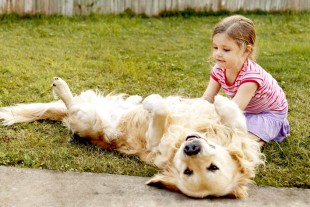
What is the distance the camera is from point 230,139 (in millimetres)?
3400

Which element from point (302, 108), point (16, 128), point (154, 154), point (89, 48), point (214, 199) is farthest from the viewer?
point (89, 48)

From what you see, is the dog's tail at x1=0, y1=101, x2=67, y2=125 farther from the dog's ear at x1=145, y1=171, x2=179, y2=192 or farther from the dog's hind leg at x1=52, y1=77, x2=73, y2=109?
the dog's ear at x1=145, y1=171, x2=179, y2=192

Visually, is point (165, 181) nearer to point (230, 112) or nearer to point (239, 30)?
point (230, 112)

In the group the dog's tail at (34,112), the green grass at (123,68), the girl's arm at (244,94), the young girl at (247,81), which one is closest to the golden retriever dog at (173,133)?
the dog's tail at (34,112)

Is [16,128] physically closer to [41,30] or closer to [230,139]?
[230,139]

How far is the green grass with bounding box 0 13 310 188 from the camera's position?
3.71 m

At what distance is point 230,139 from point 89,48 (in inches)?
171

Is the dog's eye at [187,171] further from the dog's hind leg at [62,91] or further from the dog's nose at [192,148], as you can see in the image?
the dog's hind leg at [62,91]

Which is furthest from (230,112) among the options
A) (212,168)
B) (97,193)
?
(97,193)

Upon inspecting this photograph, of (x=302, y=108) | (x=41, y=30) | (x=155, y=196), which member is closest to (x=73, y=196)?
(x=155, y=196)

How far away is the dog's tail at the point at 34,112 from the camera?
171 inches

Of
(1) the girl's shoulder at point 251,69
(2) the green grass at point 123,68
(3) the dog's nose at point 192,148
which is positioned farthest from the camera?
(1) the girl's shoulder at point 251,69

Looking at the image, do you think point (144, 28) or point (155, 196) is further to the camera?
point (144, 28)

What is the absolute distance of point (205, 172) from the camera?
9.59ft
